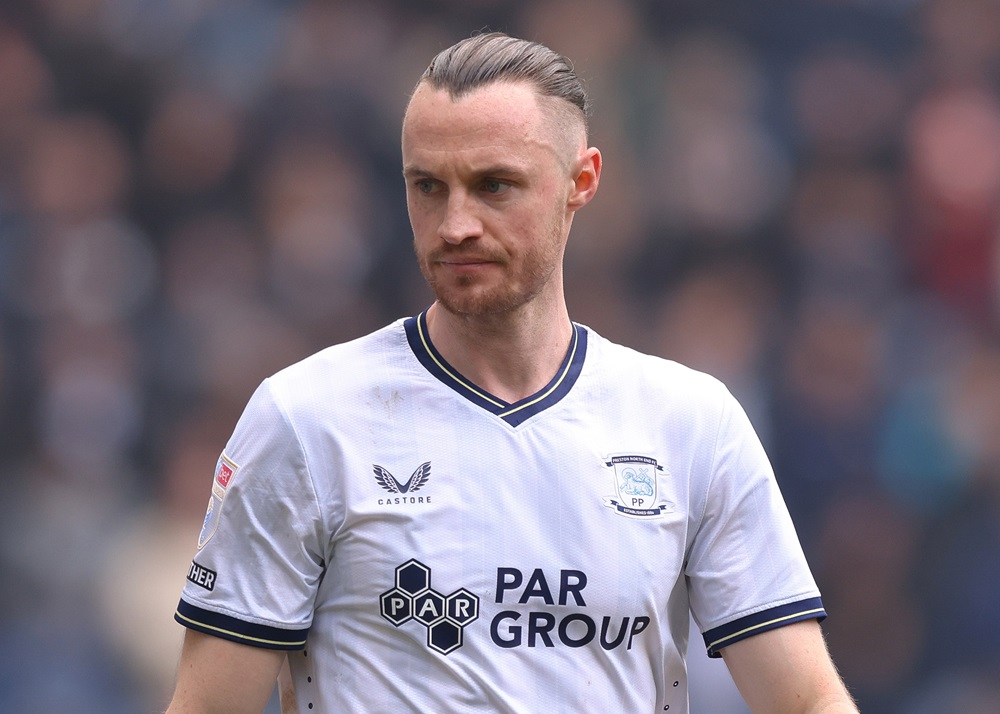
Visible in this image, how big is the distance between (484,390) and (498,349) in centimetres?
9

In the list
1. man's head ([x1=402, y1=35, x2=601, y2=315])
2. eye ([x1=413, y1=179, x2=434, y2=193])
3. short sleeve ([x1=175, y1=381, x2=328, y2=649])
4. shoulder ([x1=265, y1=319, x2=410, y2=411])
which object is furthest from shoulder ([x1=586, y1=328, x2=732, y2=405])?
short sleeve ([x1=175, y1=381, x2=328, y2=649])

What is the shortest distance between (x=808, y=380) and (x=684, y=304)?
65cm

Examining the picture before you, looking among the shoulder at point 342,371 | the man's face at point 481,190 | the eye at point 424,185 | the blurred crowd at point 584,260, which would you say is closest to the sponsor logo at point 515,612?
the shoulder at point 342,371

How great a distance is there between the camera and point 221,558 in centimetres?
253

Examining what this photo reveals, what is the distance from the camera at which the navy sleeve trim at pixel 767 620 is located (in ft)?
8.77

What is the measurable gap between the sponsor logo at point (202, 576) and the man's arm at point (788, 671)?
1.00 m

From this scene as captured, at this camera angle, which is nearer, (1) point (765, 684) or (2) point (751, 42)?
(1) point (765, 684)

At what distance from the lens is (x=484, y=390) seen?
2.71m

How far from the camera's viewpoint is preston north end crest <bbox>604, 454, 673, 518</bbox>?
2646mm

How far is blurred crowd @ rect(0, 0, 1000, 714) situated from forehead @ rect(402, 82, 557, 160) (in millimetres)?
3452

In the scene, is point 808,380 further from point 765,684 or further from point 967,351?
point 765,684

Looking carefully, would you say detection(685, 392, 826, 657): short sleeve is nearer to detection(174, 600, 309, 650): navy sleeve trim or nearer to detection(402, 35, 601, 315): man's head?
detection(402, 35, 601, 315): man's head

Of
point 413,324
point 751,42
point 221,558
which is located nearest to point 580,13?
point 751,42

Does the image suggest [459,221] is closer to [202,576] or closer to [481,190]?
[481,190]
